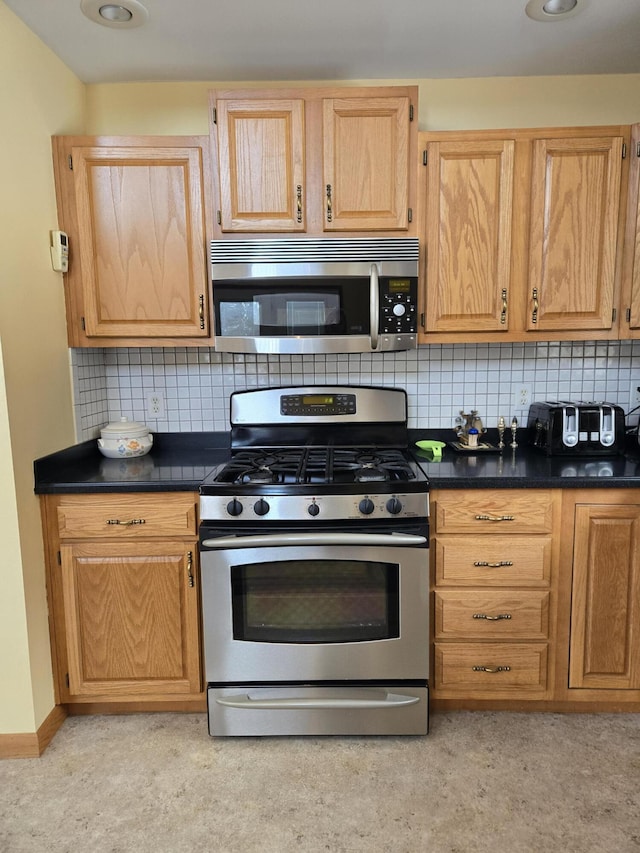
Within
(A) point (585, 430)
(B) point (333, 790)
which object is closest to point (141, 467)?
(B) point (333, 790)

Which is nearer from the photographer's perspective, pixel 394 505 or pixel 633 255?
pixel 394 505

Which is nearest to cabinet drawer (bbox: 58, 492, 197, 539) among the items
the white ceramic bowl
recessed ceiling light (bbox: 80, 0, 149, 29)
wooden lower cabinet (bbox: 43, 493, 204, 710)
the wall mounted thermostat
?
wooden lower cabinet (bbox: 43, 493, 204, 710)

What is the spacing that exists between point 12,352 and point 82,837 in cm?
152

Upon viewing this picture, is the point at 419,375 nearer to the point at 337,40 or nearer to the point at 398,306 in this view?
the point at 398,306

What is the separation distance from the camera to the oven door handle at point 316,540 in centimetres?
192

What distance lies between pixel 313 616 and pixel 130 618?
2.26 ft

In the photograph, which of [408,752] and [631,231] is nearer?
[408,752]

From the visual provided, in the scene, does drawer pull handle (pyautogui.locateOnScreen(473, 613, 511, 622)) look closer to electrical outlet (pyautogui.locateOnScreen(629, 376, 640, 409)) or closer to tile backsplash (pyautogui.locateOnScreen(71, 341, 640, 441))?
tile backsplash (pyautogui.locateOnScreen(71, 341, 640, 441))

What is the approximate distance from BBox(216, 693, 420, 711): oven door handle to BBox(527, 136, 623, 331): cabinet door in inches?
59.7

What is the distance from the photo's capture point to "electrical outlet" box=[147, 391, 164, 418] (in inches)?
103

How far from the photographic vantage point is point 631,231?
85.1 inches

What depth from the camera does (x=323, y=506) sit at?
1926 mm

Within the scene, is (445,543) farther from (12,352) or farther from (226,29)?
(226,29)

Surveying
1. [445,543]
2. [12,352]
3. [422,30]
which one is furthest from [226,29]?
[445,543]
